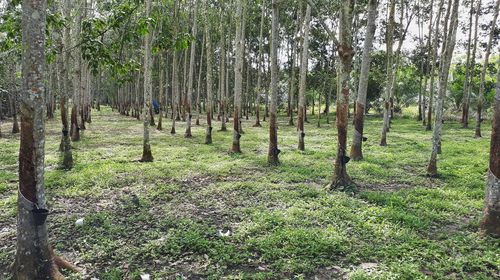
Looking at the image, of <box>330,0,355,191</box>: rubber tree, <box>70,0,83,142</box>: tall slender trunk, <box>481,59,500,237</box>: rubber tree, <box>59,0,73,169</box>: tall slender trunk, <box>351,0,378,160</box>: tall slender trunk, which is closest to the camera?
<box>481,59,500,237</box>: rubber tree

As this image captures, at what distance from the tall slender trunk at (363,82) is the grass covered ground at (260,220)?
832 millimetres

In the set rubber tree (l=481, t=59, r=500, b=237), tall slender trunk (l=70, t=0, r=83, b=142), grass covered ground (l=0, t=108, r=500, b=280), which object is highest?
tall slender trunk (l=70, t=0, r=83, b=142)

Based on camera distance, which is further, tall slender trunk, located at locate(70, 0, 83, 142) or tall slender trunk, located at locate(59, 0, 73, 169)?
tall slender trunk, located at locate(70, 0, 83, 142)

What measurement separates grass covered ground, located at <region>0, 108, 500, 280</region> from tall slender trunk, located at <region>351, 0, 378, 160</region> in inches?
32.7

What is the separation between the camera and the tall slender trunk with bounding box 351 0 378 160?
12.4 metres

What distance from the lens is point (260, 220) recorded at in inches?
297

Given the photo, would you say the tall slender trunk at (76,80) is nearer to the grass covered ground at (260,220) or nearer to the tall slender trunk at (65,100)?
the tall slender trunk at (65,100)

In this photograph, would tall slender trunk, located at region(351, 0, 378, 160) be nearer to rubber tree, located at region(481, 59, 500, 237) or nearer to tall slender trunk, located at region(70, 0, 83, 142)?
rubber tree, located at region(481, 59, 500, 237)

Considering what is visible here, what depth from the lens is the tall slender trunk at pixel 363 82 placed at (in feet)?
40.6

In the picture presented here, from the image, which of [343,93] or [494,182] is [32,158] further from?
[343,93]

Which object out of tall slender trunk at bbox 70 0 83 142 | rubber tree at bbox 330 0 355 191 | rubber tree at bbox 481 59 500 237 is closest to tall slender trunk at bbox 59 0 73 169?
tall slender trunk at bbox 70 0 83 142

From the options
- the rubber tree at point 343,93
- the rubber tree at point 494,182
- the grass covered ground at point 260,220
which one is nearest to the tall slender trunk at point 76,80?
the grass covered ground at point 260,220

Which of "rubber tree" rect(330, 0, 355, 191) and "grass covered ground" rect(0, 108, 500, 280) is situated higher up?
"rubber tree" rect(330, 0, 355, 191)

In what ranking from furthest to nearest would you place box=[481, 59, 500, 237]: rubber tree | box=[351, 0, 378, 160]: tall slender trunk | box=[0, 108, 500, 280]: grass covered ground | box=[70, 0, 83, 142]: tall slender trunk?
box=[70, 0, 83, 142]: tall slender trunk < box=[351, 0, 378, 160]: tall slender trunk < box=[481, 59, 500, 237]: rubber tree < box=[0, 108, 500, 280]: grass covered ground
